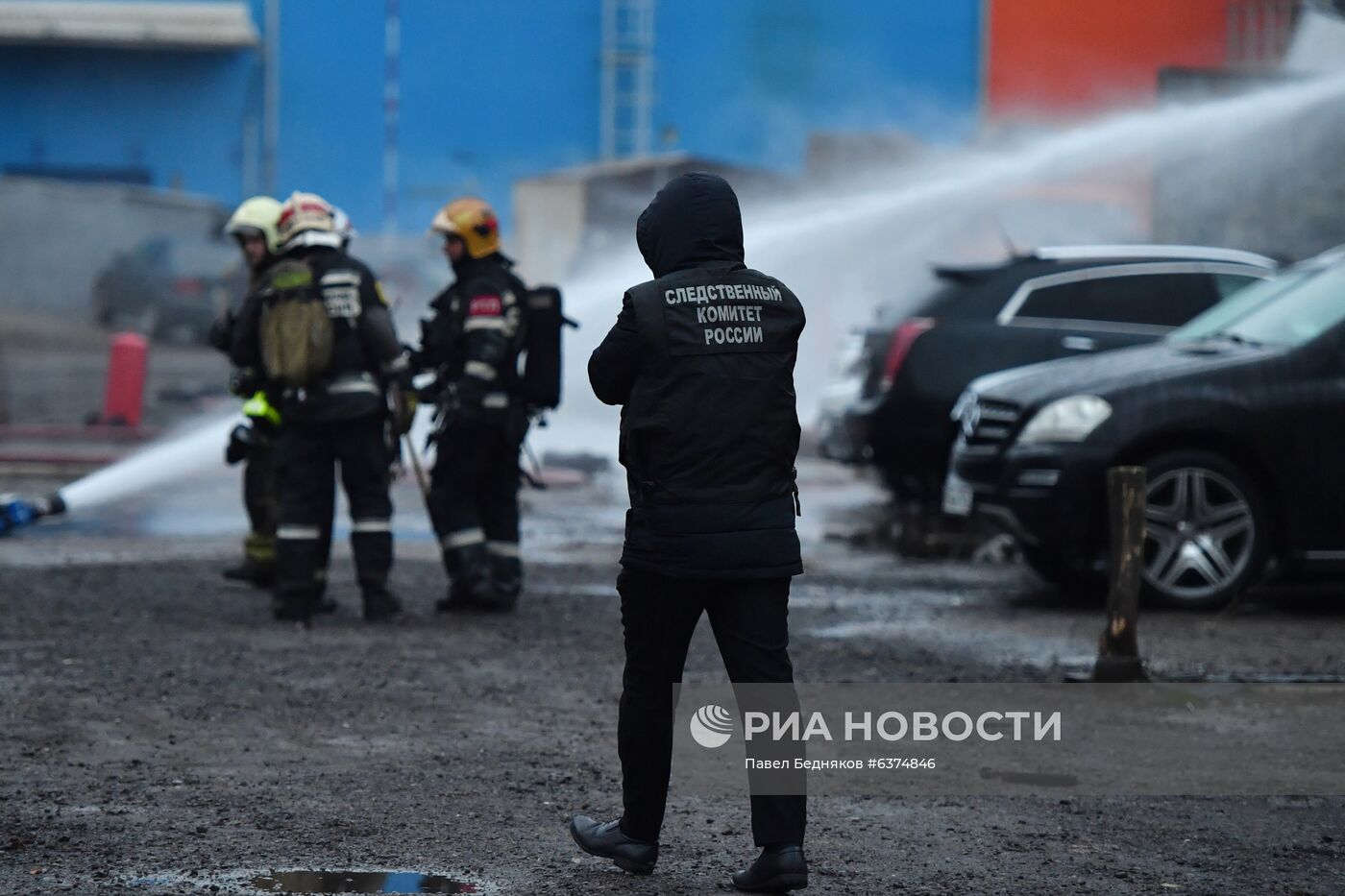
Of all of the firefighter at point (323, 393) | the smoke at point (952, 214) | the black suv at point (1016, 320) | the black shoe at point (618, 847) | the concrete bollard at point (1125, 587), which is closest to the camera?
the black shoe at point (618, 847)

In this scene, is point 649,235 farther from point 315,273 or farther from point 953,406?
point 953,406

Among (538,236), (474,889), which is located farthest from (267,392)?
(538,236)

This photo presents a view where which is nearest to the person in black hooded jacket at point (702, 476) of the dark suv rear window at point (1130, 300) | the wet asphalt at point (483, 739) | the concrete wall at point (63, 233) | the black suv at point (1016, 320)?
the wet asphalt at point (483, 739)

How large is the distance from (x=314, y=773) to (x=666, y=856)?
1309 millimetres

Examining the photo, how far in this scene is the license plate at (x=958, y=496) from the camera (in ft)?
31.9

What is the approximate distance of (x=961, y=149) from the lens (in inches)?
1208

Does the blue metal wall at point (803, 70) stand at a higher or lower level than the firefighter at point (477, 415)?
higher

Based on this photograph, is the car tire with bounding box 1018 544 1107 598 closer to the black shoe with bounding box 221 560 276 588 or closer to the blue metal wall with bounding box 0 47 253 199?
the black shoe with bounding box 221 560 276 588

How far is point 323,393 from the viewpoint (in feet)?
28.5

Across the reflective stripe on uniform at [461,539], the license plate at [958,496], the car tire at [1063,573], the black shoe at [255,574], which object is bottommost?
the black shoe at [255,574]

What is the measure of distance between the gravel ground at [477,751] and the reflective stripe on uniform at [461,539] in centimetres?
34

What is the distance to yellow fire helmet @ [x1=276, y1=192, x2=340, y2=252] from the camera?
879cm

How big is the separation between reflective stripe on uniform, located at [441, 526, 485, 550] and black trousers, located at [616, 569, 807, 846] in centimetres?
420

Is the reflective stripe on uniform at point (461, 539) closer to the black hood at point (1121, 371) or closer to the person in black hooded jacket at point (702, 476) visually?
the black hood at point (1121, 371)
